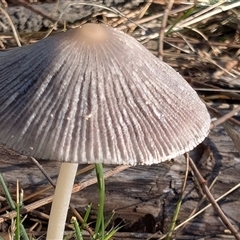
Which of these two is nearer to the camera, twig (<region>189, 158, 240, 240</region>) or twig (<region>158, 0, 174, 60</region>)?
twig (<region>189, 158, 240, 240</region>)

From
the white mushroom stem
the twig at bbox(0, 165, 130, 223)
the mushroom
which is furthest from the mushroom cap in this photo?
the twig at bbox(0, 165, 130, 223)

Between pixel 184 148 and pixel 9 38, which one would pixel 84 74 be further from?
pixel 9 38

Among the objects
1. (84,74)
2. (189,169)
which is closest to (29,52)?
(84,74)

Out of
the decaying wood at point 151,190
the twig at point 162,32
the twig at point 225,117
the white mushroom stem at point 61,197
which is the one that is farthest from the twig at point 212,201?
the white mushroom stem at point 61,197

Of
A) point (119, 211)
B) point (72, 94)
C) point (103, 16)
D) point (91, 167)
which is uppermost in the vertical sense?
point (103, 16)

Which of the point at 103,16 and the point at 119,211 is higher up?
the point at 103,16

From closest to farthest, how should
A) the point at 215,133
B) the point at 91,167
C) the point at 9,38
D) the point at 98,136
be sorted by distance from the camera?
the point at 98,136
the point at 91,167
the point at 215,133
the point at 9,38

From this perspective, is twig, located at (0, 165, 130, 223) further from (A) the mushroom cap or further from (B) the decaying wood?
(A) the mushroom cap
